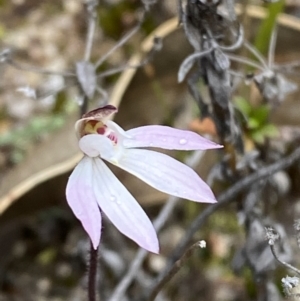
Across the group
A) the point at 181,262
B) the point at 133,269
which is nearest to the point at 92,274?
the point at 181,262

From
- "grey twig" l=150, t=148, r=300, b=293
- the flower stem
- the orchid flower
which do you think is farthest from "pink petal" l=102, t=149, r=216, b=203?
"grey twig" l=150, t=148, r=300, b=293

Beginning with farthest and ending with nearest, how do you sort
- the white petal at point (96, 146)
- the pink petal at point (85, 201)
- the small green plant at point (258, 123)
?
the small green plant at point (258, 123), the white petal at point (96, 146), the pink petal at point (85, 201)

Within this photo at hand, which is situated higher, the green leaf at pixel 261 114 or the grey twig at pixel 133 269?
the green leaf at pixel 261 114

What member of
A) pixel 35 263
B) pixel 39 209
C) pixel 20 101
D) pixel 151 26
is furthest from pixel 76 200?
pixel 20 101

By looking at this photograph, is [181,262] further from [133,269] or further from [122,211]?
[133,269]

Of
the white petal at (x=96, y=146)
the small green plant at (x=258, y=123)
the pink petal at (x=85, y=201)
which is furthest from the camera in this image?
the small green plant at (x=258, y=123)

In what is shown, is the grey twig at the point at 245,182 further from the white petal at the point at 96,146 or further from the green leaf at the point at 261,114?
the white petal at the point at 96,146

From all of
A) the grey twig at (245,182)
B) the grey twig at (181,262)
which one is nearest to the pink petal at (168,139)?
the grey twig at (181,262)

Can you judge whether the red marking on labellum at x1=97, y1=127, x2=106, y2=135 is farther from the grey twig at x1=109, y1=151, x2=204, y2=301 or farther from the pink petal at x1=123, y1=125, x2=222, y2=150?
the grey twig at x1=109, y1=151, x2=204, y2=301
